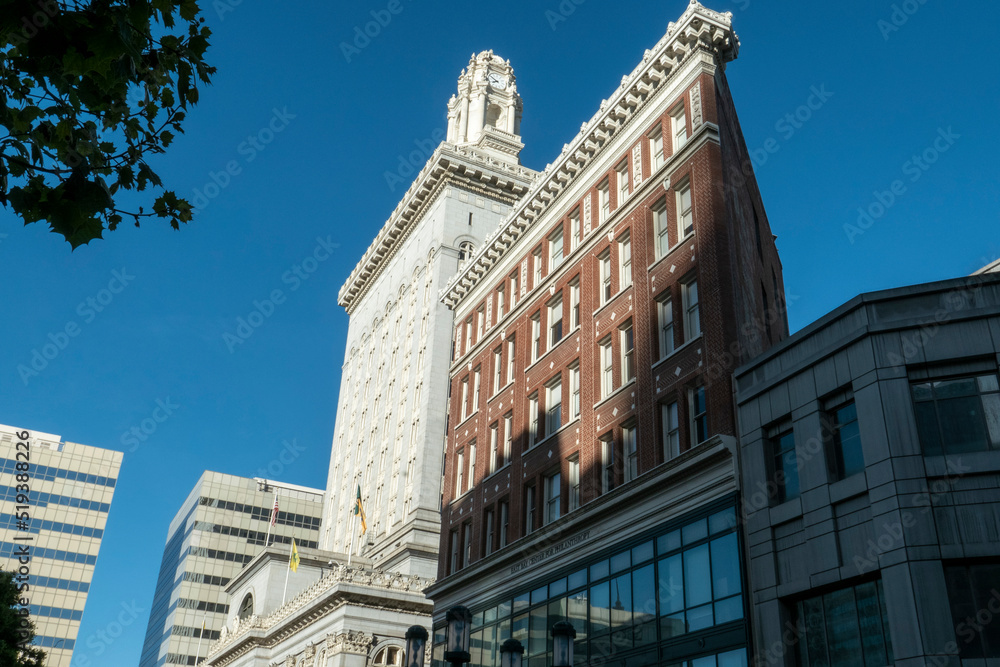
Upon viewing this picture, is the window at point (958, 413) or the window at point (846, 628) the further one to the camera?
the window at point (958, 413)

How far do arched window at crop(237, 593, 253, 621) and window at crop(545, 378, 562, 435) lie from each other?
39722 millimetres

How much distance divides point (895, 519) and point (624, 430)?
42.2 feet

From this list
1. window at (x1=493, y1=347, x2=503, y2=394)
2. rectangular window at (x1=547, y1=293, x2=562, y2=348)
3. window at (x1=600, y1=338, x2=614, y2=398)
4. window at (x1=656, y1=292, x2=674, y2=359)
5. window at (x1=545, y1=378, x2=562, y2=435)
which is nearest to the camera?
window at (x1=656, y1=292, x2=674, y2=359)

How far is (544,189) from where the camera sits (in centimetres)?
4250

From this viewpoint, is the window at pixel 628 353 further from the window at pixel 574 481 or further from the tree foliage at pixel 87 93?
the tree foliage at pixel 87 93

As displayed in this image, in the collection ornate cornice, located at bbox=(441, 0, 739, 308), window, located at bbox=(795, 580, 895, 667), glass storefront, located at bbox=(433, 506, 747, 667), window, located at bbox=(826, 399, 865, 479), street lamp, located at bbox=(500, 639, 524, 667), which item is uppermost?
ornate cornice, located at bbox=(441, 0, 739, 308)

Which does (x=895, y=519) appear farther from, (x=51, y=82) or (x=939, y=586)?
(x=51, y=82)

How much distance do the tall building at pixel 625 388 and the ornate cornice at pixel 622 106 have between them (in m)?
0.09

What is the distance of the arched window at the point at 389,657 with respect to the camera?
4850cm

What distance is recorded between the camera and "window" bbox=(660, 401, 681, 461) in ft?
95.8

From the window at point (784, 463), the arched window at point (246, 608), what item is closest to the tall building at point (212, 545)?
the arched window at point (246, 608)

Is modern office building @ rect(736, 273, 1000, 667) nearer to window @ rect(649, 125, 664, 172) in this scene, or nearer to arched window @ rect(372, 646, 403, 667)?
window @ rect(649, 125, 664, 172)

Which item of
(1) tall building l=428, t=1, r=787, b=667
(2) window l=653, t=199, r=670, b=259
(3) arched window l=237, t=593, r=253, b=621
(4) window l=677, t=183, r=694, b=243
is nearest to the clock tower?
(1) tall building l=428, t=1, r=787, b=667

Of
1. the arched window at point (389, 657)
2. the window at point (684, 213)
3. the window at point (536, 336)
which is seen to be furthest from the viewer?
the arched window at point (389, 657)
